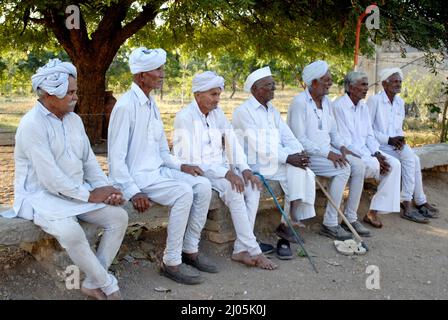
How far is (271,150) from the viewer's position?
4949 millimetres

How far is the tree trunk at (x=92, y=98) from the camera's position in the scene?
383 inches

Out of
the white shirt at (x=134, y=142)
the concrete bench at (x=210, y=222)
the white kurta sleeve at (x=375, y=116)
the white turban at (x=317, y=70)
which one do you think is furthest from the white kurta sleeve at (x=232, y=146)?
the white kurta sleeve at (x=375, y=116)

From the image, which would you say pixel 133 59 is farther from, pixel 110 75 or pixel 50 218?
pixel 110 75

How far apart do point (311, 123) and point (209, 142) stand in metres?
1.36

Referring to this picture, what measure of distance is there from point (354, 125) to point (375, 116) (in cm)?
60

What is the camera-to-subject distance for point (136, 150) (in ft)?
13.3

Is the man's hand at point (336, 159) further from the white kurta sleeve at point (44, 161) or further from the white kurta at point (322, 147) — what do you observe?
the white kurta sleeve at point (44, 161)

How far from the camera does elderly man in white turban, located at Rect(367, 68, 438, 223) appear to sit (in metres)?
6.07

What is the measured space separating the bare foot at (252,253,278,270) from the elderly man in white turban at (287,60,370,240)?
3.75 feet

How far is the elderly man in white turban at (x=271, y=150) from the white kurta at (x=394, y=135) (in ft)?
5.10

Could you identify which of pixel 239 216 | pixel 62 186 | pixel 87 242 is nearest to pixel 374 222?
pixel 239 216

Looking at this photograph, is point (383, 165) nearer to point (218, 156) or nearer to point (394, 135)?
point (394, 135)
